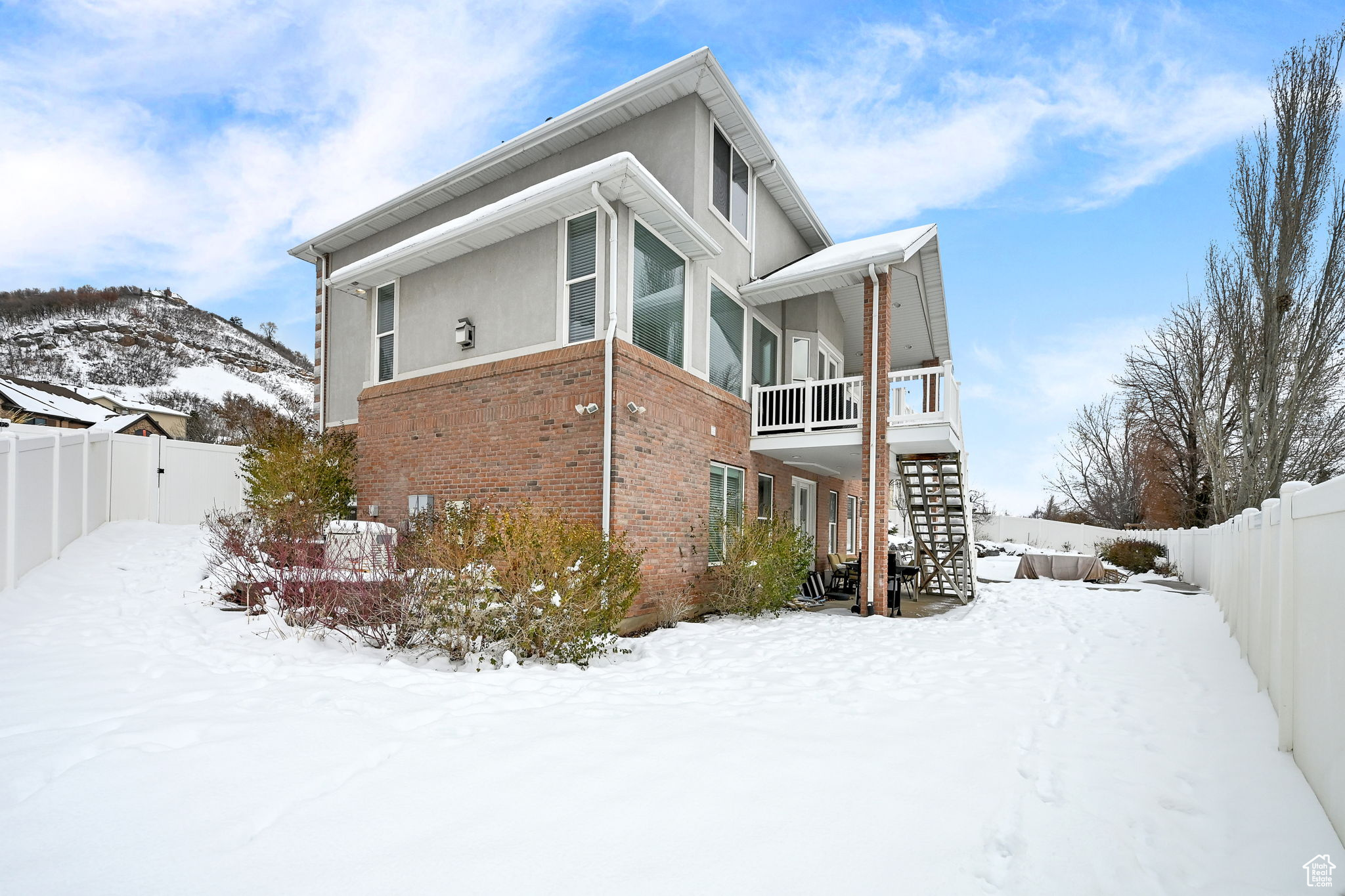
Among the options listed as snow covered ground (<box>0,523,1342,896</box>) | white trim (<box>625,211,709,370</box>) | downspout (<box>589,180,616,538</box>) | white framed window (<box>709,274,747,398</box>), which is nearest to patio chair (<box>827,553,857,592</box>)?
white framed window (<box>709,274,747,398</box>)

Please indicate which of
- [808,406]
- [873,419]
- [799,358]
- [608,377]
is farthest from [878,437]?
[608,377]

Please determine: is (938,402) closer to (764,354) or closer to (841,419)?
(841,419)

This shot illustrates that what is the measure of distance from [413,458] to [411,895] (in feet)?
27.7

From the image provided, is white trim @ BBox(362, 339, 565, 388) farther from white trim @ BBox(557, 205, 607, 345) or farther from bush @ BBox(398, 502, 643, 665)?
bush @ BBox(398, 502, 643, 665)

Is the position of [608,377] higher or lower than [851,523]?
higher

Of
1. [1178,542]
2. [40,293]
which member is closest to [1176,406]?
[1178,542]

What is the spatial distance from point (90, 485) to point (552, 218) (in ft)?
29.9

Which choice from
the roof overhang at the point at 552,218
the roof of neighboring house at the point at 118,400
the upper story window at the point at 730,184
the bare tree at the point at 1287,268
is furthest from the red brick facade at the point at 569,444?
the roof of neighboring house at the point at 118,400

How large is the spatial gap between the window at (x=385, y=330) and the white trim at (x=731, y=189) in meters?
5.63

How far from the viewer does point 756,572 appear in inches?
362

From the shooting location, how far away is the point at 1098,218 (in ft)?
53.2

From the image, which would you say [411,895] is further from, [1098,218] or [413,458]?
[1098,218]

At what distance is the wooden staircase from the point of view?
11703 mm

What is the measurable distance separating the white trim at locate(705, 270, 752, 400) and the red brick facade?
0.44 meters
